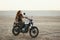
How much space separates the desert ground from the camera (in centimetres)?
224

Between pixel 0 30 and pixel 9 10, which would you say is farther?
pixel 0 30

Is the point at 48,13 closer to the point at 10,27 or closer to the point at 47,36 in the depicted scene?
the point at 47,36

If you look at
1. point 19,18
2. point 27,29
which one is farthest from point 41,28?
point 19,18

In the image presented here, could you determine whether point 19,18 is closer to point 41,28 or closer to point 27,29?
point 27,29

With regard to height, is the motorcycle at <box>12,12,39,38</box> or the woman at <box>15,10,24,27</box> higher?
the woman at <box>15,10,24,27</box>

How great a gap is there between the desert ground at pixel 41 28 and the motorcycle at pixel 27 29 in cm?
3

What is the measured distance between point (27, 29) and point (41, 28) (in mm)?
170

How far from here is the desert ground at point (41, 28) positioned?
7.36 ft

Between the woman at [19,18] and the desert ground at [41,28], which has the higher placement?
the woman at [19,18]

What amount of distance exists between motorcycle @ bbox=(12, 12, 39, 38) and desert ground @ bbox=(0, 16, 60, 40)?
30 mm
